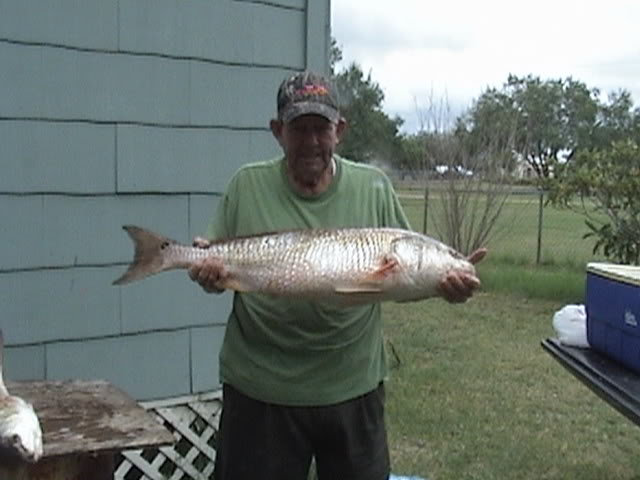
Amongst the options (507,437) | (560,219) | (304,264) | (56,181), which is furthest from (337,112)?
(560,219)

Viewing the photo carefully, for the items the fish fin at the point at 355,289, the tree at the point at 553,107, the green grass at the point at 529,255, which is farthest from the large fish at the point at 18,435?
the tree at the point at 553,107

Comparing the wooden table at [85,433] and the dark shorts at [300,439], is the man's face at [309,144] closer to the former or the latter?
the dark shorts at [300,439]

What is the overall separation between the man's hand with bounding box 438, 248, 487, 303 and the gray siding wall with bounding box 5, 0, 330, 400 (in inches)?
70.2

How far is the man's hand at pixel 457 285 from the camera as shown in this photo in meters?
2.46

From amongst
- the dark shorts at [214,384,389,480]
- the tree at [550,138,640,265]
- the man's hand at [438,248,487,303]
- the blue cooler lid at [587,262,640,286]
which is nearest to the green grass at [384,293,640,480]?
the blue cooler lid at [587,262,640,286]

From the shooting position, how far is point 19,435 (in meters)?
1.71

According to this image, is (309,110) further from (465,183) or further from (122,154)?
(465,183)

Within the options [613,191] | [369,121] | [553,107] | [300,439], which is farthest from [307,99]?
[553,107]

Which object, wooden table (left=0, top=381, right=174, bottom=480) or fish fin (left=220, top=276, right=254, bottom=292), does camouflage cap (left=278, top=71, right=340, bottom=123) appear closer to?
fish fin (left=220, top=276, right=254, bottom=292)

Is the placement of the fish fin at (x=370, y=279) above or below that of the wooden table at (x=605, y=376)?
above

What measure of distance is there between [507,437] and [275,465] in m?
3.12

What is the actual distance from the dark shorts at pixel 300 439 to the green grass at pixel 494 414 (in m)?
2.21

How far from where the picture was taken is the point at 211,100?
412 centimetres

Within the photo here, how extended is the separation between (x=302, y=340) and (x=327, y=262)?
29 centimetres
